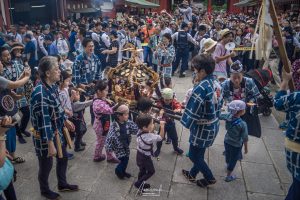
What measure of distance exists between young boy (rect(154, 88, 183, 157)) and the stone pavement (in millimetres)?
154

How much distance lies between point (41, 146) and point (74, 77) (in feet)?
7.44

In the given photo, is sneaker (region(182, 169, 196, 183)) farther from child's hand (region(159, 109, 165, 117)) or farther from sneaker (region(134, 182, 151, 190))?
child's hand (region(159, 109, 165, 117))

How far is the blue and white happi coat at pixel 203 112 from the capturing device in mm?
3832

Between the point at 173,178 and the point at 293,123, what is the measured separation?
2.13 metres

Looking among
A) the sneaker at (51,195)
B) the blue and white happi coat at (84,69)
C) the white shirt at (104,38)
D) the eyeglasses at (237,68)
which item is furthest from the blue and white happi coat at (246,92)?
the white shirt at (104,38)

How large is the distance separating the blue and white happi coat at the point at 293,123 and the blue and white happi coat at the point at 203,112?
2.79ft

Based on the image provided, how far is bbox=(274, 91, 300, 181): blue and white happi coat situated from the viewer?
310 cm

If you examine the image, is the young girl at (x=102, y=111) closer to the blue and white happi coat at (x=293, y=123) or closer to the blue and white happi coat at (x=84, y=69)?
the blue and white happi coat at (x=84, y=69)

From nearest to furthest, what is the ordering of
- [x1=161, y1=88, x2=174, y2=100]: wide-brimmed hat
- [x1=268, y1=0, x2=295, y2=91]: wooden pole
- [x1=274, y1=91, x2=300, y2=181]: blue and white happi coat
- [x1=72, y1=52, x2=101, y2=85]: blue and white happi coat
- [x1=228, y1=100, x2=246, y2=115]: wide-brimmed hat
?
1. [x1=274, y1=91, x2=300, y2=181]: blue and white happi coat
2. [x1=268, y1=0, x2=295, y2=91]: wooden pole
3. [x1=228, y1=100, x2=246, y2=115]: wide-brimmed hat
4. [x1=161, y1=88, x2=174, y2=100]: wide-brimmed hat
5. [x1=72, y1=52, x2=101, y2=85]: blue and white happi coat

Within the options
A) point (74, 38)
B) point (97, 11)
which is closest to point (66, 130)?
point (74, 38)

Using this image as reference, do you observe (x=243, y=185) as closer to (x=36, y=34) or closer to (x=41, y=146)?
(x=41, y=146)

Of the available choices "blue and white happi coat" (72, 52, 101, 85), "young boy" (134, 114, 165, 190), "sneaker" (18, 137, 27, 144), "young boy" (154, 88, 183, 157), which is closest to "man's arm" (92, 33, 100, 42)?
"blue and white happi coat" (72, 52, 101, 85)

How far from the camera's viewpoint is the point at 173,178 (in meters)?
4.70

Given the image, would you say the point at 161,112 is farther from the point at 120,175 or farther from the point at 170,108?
the point at 120,175
